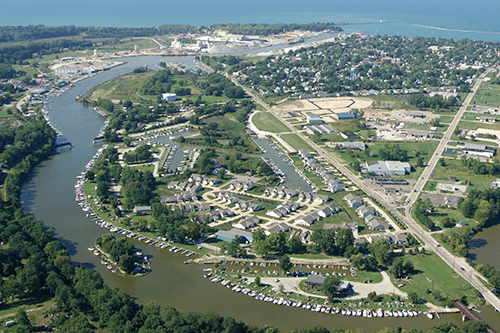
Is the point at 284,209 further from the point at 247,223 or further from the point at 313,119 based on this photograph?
the point at 313,119

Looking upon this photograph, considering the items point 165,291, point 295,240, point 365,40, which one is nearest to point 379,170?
point 295,240

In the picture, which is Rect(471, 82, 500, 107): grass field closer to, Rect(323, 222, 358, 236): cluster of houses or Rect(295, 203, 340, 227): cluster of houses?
Rect(295, 203, 340, 227): cluster of houses

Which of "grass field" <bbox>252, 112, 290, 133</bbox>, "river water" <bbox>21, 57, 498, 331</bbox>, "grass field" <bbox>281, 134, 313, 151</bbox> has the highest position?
"grass field" <bbox>252, 112, 290, 133</bbox>

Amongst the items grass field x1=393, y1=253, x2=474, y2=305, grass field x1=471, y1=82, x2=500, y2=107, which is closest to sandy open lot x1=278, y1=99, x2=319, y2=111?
grass field x1=471, y1=82, x2=500, y2=107

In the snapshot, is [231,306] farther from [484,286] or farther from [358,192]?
[358,192]

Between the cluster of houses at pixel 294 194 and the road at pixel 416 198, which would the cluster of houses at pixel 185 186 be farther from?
the road at pixel 416 198
